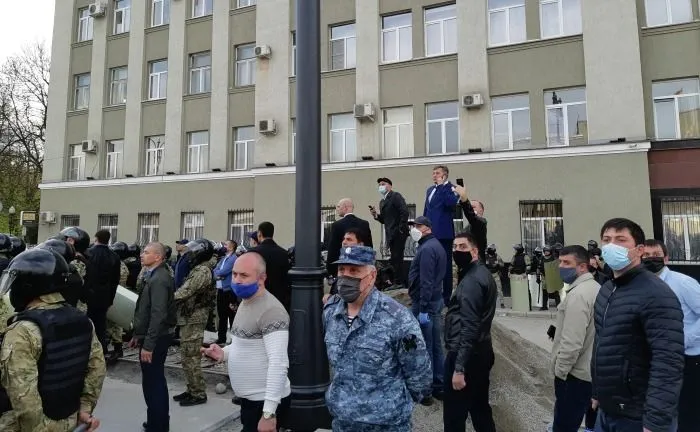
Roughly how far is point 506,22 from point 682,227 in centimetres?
840

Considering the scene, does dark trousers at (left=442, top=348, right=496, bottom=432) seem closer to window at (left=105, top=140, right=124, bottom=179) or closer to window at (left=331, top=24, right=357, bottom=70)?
window at (left=331, top=24, right=357, bottom=70)

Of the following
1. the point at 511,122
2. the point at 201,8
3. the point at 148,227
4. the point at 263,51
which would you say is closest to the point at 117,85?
the point at 201,8

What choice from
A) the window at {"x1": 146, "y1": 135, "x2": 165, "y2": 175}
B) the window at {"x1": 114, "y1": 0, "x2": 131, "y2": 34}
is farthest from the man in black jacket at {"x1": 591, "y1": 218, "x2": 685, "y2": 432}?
the window at {"x1": 114, "y1": 0, "x2": 131, "y2": 34}

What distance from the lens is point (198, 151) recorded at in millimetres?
20141

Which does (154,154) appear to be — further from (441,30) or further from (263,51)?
(441,30)

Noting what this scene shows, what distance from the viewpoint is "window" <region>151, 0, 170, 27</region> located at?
21203mm

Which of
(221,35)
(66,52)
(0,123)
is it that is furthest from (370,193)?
(0,123)

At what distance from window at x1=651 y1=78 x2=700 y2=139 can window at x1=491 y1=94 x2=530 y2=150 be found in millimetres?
3633

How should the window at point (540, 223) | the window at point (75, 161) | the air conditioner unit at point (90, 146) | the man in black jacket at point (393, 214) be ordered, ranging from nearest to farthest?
the man in black jacket at point (393, 214) → the window at point (540, 223) → the air conditioner unit at point (90, 146) → the window at point (75, 161)

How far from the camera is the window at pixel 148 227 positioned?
2041cm

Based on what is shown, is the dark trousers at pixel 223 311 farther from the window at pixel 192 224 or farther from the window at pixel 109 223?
the window at pixel 109 223

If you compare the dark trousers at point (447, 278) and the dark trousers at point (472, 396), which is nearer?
the dark trousers at point (472, 396)

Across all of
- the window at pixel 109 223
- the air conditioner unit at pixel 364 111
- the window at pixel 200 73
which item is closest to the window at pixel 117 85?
the window at pixel 200 73

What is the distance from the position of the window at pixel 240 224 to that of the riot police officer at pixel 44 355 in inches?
637
